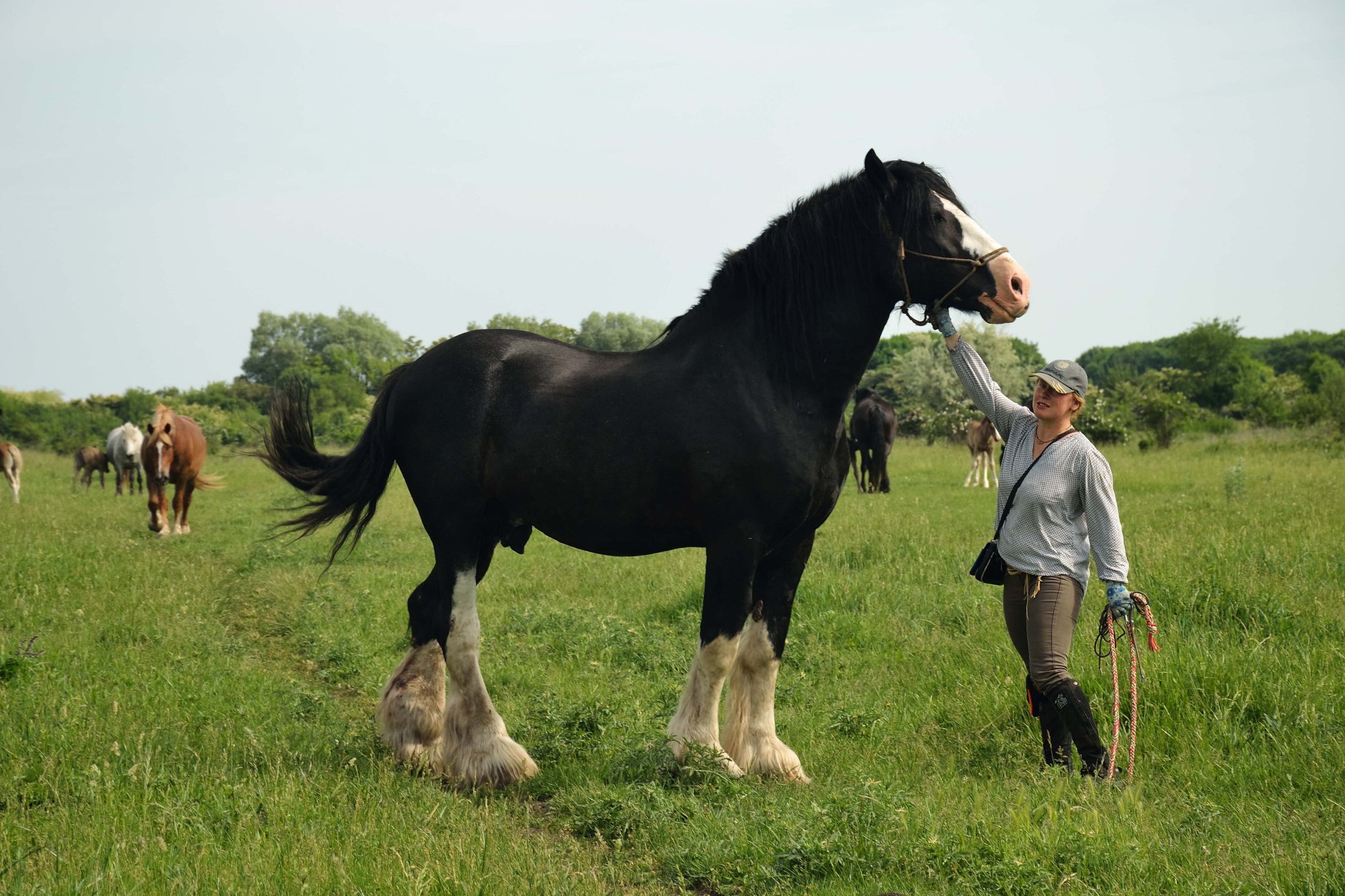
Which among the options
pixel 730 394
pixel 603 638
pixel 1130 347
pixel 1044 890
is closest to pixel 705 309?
pixel 730 394

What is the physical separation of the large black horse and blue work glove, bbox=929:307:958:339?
50 mm

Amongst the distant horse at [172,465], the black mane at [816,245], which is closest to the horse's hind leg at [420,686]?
the black mane at [816,245]

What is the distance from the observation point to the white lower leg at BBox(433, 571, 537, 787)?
15.2 ft

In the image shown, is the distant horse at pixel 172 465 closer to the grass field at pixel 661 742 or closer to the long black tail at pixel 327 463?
the grass field at pixel 661 742

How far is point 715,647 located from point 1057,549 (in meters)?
1.57

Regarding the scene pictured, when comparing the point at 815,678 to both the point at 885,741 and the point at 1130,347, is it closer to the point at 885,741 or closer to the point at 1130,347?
the point at 885,741

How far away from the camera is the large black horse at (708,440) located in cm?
423

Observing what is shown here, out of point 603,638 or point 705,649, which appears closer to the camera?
point 705,649

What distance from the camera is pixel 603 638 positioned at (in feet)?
23.2

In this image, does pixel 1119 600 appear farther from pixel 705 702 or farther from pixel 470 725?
pixel 470 725

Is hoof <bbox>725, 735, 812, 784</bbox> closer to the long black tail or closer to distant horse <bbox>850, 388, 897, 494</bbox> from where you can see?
the long black tail

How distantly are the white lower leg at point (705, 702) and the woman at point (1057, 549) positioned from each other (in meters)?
1.33

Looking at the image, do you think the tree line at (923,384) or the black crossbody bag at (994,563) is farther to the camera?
the tree line at (923,384)

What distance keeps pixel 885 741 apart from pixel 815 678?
1.32m
